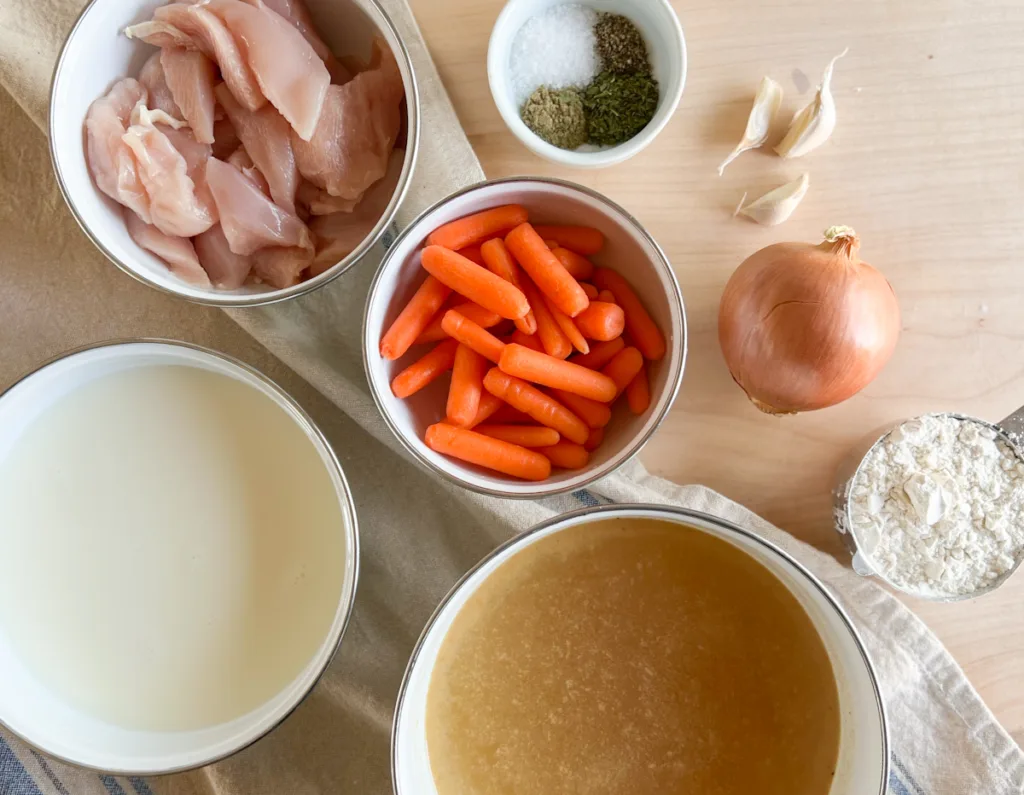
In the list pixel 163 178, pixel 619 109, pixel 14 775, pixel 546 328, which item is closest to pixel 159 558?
pixel 14 775

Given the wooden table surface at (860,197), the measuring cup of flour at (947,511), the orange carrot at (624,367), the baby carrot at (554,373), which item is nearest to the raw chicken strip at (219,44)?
the wooden table surface at (860,197)

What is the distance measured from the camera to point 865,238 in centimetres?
114

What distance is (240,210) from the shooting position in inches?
41.2

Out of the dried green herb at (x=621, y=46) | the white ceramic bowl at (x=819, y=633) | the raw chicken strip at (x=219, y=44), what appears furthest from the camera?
the dried green herb at (x=621, y=46)

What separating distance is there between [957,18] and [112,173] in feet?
3.74

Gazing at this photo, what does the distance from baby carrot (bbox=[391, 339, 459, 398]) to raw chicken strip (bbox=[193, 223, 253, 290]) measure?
245mm

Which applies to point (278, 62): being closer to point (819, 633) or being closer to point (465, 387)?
point (465, 387)

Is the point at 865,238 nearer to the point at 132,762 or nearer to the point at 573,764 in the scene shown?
the point at 573,764

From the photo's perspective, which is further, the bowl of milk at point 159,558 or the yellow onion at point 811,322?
the bowl of milk at point 159,558

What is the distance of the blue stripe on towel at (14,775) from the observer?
3.93 feet

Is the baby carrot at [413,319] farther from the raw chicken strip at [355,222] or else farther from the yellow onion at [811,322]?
the yellow onion at [811,322]

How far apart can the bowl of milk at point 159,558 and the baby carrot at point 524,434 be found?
0.23 m

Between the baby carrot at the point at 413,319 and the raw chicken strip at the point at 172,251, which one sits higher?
the raw chicken strip at the point at 172,251

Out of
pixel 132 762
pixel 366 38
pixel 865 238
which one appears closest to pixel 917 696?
pixel 865 238
